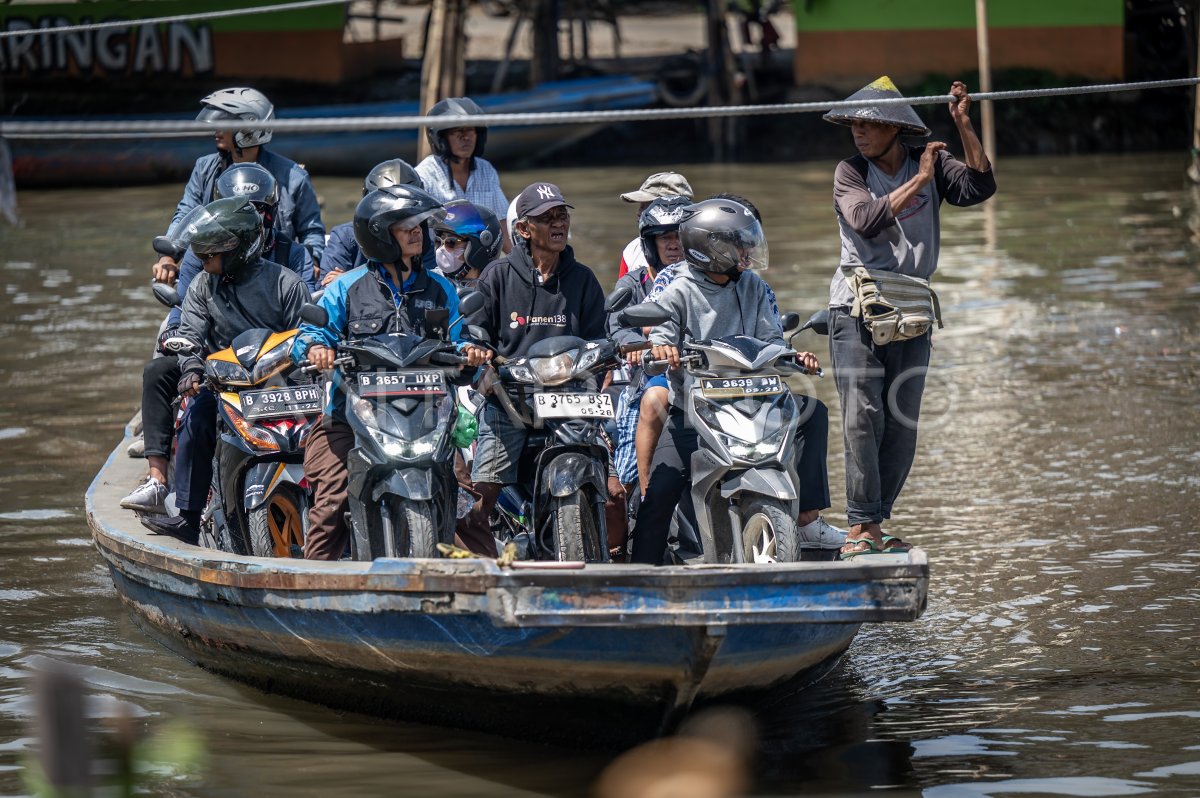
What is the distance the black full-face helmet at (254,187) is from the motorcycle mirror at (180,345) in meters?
0.73

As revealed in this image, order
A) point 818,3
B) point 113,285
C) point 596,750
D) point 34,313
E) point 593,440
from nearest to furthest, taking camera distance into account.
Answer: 1. point 596,750
2. point 593,440
3. point 34,313
4. point 113,285
5. point 818,3

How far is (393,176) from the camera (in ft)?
26.2

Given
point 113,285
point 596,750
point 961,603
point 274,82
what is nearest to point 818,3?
point 274,82

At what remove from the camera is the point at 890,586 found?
5.26 metres

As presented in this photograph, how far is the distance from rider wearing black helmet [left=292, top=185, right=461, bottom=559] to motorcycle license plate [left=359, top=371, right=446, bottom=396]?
0.81ft

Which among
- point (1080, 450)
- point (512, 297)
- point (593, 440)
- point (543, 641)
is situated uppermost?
point (512, 297)

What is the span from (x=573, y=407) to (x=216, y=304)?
179 cm

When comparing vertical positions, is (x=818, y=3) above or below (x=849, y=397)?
above

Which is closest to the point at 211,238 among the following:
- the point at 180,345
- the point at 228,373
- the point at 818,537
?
the point at 180,345

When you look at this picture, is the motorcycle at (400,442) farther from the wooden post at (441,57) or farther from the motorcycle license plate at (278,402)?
the wooden post at (441,57)

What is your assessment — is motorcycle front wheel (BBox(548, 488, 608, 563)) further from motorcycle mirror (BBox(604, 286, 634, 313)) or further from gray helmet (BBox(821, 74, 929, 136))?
gray helmet (BBox(821, 74, 929, 136))

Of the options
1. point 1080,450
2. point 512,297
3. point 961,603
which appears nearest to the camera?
point 512,297

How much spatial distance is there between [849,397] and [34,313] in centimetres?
1023

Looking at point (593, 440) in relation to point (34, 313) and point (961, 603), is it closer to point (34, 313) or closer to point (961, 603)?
point (961, 603)
